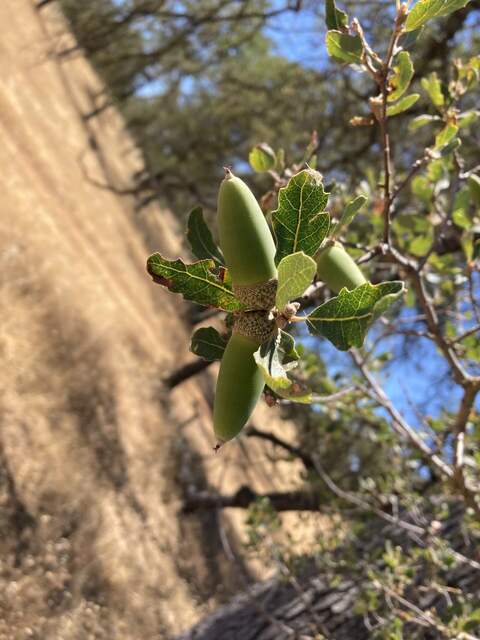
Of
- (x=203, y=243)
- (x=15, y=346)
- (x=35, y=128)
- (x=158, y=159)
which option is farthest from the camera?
(x=158, y=159)

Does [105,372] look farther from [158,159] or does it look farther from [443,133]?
[158,159]

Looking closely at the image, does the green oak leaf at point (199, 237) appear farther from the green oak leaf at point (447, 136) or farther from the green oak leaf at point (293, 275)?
the green oak leaf at point (447, 136)

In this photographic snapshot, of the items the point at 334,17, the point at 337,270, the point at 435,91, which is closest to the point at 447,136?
the point at 435,91

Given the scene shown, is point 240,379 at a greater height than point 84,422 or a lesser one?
greater

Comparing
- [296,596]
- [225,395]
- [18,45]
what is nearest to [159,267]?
[225,395]

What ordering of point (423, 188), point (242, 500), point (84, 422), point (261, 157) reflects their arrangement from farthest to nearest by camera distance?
1. point (242, 500)
2. point (84, 422)
3. point (423, 188)
4. point (261, 157)

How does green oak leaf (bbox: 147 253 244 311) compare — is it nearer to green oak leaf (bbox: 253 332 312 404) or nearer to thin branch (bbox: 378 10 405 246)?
green oak leaf (bbox: 253 332 312 404)

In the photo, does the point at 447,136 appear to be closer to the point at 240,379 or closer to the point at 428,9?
the point at 428,9
